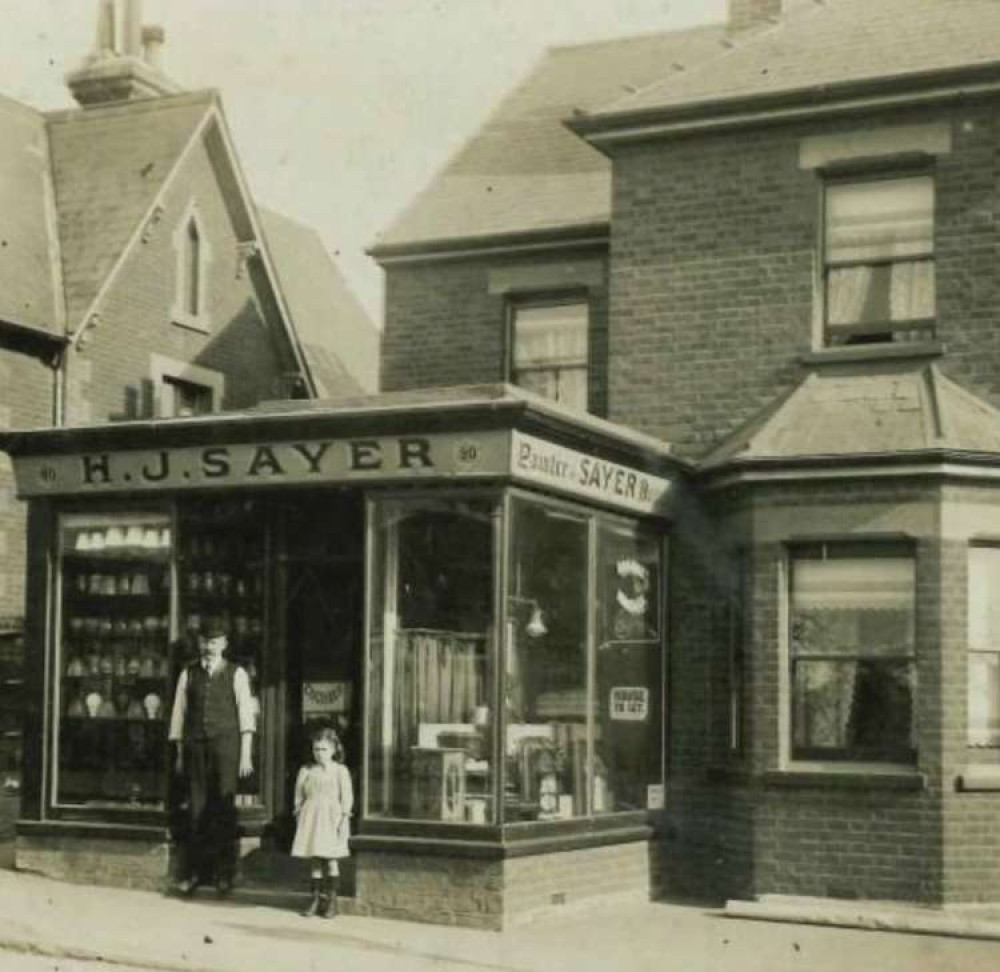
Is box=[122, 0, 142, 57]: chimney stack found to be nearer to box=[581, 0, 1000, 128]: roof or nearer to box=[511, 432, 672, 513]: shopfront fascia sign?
box=[581, 0, 1000, 128]: roof

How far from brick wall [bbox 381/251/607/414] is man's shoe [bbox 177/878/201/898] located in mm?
6645

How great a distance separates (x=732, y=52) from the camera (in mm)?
16562

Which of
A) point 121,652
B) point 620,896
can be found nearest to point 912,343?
point 620,896

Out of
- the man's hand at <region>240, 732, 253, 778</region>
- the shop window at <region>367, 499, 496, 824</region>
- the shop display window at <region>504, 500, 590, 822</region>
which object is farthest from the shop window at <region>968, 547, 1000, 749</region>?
the man's hand at <region>240, 732, 253, 778</region>

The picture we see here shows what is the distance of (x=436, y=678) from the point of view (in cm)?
1327

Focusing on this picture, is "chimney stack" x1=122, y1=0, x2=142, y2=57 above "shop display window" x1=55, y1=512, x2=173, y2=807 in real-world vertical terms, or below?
above

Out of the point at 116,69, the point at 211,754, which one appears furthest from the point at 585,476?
the point at 116,69

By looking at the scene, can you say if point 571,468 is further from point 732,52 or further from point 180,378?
point 180,378

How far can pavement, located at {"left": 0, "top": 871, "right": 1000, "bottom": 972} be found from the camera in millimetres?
10844

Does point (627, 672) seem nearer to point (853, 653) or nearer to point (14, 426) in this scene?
point (853, 653)

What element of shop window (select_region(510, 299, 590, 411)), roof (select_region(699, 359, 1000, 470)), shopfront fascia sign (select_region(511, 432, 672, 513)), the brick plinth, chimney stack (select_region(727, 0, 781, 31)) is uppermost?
chimney stack (select_region(727, 0, 781, 31))

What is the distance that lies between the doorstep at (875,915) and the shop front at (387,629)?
44.5 inches

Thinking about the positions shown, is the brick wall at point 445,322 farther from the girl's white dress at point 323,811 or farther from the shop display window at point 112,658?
the girl's white dress at point 323,811

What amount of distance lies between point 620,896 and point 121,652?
4529 millimetres
